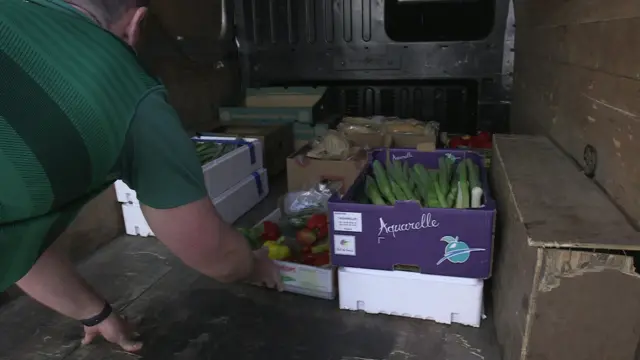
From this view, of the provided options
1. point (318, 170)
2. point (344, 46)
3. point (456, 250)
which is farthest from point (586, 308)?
point (344, 46)

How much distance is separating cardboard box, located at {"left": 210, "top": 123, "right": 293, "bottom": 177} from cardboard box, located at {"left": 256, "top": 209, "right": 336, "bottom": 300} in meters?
0.68

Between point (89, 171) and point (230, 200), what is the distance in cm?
95

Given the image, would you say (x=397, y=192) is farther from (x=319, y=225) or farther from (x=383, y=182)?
(x=319, y=225)

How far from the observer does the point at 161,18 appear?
1.62 m

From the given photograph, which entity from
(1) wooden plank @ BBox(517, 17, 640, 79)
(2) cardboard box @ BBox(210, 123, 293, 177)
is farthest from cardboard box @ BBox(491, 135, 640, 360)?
(2) cardboard box @ BBox(210, 123, 293, 177)

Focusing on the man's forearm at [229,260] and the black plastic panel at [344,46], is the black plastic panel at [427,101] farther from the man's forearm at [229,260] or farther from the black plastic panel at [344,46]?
the man's forearm at [229,260]

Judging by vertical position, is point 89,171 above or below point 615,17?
below

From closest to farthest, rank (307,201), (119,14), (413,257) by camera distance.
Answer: (119,14) → (413,257) → (307,201)

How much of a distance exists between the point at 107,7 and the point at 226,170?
2.91 ft

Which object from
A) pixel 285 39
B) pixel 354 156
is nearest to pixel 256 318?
pixel 354 156

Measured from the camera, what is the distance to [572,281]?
677mm

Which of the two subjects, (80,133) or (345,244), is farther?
(345,244)

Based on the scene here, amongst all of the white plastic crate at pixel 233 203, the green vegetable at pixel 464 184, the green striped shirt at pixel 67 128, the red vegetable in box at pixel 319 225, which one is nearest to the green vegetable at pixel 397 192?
the green vegetable at pixel 464 184

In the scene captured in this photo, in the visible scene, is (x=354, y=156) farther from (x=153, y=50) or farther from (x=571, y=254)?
(x=571, y=254)
